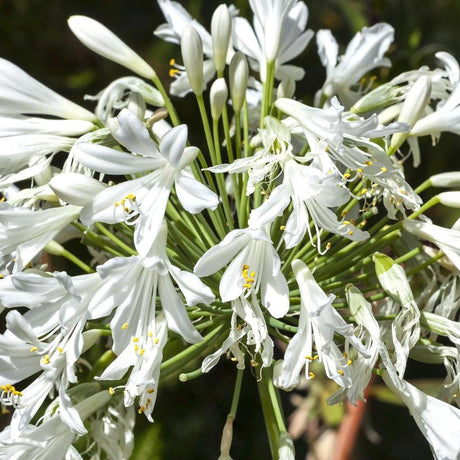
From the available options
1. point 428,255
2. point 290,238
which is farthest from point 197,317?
point 428,255

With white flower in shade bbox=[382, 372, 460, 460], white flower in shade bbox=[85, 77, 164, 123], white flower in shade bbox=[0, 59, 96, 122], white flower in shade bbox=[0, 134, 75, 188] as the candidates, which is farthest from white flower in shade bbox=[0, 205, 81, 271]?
white flower in shade bbox=[382, 372, 460, 460]

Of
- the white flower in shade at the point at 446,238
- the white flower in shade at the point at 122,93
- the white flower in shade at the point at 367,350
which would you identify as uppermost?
the white flower in shade at the point at 122,93

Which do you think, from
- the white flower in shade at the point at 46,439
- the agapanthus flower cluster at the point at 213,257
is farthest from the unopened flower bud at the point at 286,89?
the white flower in shade at the point at 46,439

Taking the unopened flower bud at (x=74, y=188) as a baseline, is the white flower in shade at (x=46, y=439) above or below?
below

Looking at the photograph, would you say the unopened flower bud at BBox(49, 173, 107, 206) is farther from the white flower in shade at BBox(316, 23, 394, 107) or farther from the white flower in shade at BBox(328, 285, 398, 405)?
the white flower in shade at BBox(316, 23, 394, 107)

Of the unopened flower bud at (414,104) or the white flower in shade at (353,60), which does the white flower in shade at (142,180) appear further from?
the white flower in shade at (353,60)

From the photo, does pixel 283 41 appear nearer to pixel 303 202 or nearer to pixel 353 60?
pixel 353 60

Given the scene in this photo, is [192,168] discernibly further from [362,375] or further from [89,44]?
[362,375]
